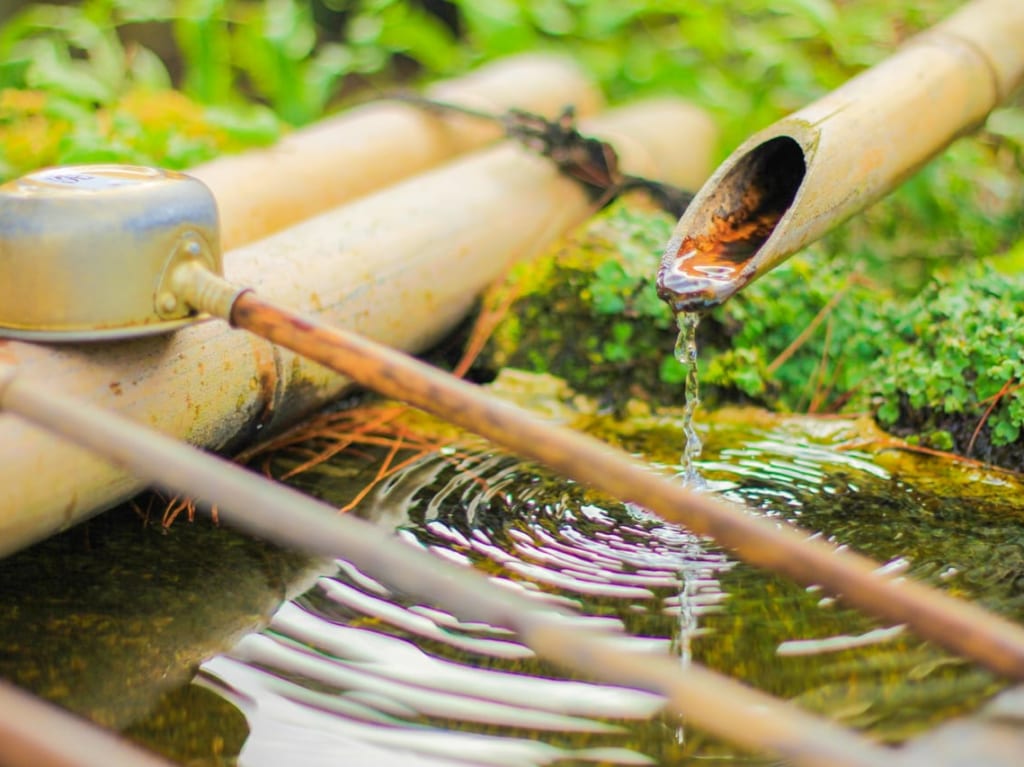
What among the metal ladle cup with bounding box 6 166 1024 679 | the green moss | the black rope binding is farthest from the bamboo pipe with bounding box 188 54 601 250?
the metal ladle cup with bounding box 6 166 1024 679

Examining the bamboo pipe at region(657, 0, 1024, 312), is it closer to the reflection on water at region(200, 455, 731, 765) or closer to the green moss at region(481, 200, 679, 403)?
the reflection on water at region(200, 455, 731, 765)

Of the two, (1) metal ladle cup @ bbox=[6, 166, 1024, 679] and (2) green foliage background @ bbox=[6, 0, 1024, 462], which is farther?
(2) green foliage background @ bbox=[6, 0, 1024, 462]

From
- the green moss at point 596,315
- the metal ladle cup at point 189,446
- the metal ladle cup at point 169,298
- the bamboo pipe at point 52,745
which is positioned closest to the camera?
the bamboo pipe at point 52,745

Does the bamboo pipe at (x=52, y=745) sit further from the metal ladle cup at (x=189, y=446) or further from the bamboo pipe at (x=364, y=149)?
the bamboo pipe at (x=364, y=149)

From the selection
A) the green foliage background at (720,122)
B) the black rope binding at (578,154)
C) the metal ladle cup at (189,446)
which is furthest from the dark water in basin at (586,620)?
the black rope binding at (578,154)

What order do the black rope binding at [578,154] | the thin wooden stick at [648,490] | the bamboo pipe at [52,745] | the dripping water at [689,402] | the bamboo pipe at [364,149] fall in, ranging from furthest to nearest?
the black rope binding at [578,154], the bamboo pipe at [364,149], the dripping water at [689,402], the thin wooden stick at [648,490], the bamboo pipe at [52,745]

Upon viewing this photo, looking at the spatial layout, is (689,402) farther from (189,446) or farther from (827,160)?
(189,446)

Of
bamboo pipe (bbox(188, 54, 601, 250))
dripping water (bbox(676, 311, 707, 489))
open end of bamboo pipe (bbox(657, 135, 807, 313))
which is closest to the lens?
open end of bamboo pipe (bbox(657, 135, 807, 313))
